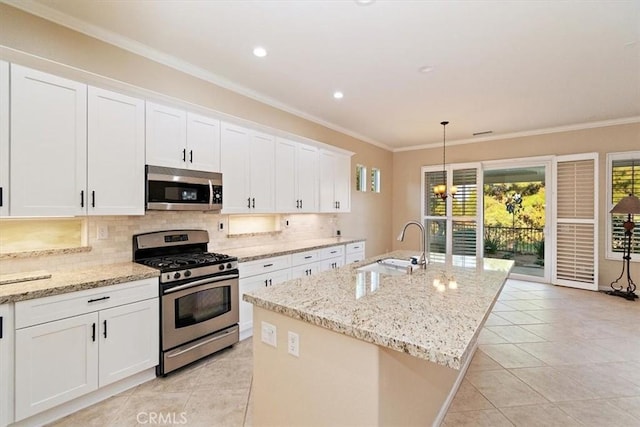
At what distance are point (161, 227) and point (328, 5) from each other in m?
2.52

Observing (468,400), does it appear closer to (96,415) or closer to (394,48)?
(96,415)

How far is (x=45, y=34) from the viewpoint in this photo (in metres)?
2.37

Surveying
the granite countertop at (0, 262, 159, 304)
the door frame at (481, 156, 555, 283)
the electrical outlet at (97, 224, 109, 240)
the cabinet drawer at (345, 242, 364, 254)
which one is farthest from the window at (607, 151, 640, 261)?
the electrical outlet at (97, 224, 109, 240)

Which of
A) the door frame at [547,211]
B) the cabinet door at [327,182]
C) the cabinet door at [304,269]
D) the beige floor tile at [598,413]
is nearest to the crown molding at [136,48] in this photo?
the cabinet door at [327,182]

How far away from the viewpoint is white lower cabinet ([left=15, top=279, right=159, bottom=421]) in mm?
1897

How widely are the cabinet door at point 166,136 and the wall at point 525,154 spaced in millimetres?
5549

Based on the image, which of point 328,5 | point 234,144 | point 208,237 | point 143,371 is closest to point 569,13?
point 328,5

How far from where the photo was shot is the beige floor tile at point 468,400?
7.32 feet

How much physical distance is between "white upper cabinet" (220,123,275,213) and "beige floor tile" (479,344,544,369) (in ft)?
9.54

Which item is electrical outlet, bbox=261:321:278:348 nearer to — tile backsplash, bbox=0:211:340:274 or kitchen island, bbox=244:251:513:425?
kitchen island, bbox=244:251:513:425

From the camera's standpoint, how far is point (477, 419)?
210 centimetres

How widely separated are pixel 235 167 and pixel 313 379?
2589mm

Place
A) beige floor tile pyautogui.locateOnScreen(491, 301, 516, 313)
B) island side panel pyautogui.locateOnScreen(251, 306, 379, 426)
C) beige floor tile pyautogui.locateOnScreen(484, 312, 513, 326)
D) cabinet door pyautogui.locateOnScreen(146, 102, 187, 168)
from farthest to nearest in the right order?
1. beige floor tile pyautogui.locateOnScreen(491, 301, 516, 313)
2. beige floor tile pyautogui.locateOnScreen(484, 312, 513, 326)
3. cabinet door pyautogui.locateOnScreen(146, 102, 187, 168)
4. island side panel pyautogui.locateOnScreen(251, 306, 379, 426)

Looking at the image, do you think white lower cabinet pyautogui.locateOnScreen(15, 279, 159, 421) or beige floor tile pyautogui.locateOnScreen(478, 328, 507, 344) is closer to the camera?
white lower cabinet pyautogui.locateOnScreen(15, 279, 159, 421)
